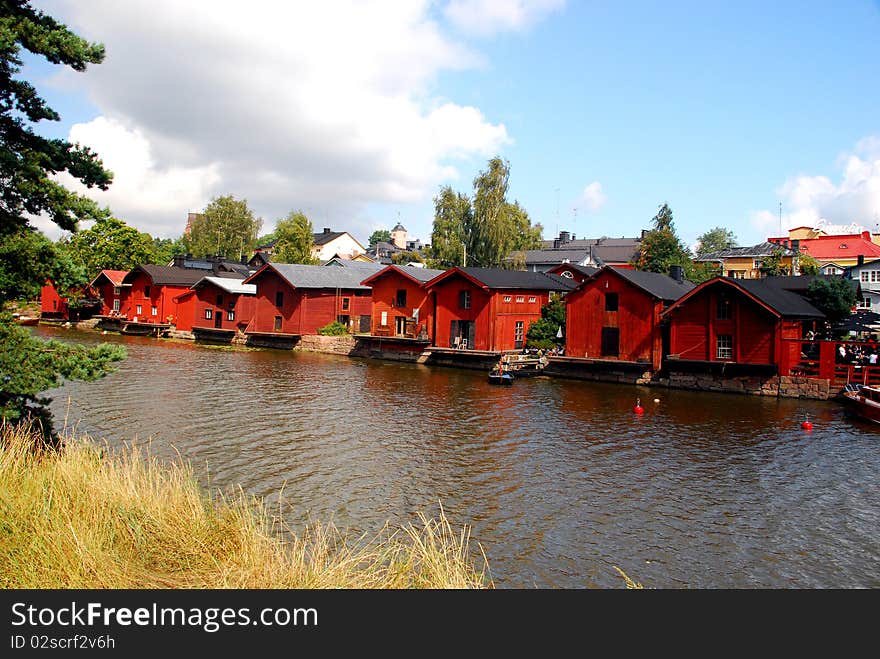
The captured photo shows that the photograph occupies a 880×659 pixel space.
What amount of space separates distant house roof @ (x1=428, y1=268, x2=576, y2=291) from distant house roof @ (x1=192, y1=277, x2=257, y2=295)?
20880 millimetres

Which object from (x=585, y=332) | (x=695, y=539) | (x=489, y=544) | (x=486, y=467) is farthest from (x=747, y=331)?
(x=489, y=544)

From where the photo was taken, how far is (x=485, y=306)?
4541 centimetres

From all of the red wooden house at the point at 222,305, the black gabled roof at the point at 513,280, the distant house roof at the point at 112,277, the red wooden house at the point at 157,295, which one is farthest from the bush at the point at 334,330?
the distant house roof at the point at 112,277

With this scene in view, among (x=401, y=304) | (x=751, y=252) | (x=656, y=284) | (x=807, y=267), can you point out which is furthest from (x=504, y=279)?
(x=751, y=252)

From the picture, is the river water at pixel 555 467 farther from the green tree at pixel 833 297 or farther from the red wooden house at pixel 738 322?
the green tree at pixel 833 297

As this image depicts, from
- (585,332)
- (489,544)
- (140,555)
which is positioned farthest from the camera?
(585,332)

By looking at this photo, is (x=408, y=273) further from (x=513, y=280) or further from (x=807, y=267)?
(x=807, y=267)

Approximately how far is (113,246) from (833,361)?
→ 75.6 m

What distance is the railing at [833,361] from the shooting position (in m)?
31.7

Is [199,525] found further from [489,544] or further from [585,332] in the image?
[585,332]

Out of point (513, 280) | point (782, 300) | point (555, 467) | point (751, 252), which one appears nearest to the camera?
point (555, 467)

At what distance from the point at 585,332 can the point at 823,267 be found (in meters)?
45.8

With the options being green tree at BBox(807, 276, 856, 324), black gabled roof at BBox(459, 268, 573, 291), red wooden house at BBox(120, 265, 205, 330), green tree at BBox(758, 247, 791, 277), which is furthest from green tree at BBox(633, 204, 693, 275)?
red wooden house at BBox(120, 265, 205, 330)

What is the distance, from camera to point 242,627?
7039mm
